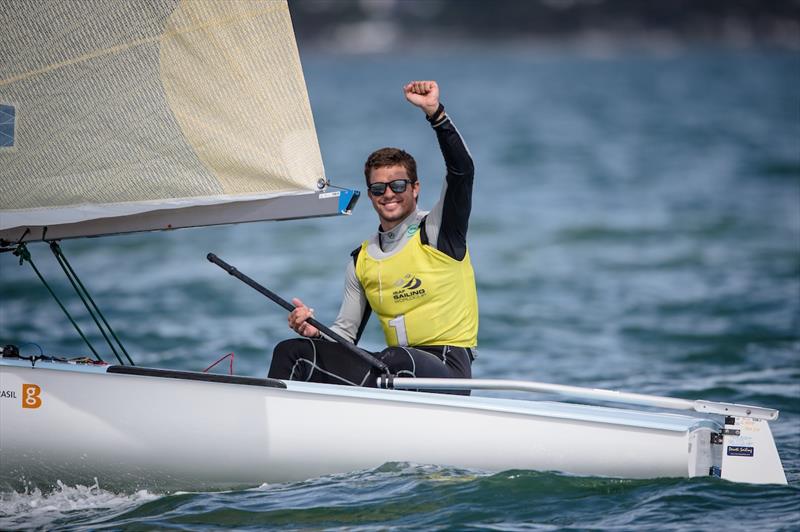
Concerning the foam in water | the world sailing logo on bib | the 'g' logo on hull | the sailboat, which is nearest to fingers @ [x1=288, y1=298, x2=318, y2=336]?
the sailboat

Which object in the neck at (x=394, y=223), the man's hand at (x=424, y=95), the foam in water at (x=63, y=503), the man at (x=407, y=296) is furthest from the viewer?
the neck at (x=394, y=223)

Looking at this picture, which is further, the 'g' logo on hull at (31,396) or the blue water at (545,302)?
the 'g' logo on hull at (31,396)

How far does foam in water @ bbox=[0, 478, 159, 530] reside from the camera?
4258 mm

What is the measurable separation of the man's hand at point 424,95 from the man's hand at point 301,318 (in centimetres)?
86

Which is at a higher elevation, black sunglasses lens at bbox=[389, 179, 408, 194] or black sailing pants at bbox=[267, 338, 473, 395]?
black sunglasses lens at bbox=[389, 179, 408, 194]

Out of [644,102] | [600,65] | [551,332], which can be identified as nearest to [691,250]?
[551,332]

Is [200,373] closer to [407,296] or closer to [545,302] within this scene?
[407,296]

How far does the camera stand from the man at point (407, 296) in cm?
436

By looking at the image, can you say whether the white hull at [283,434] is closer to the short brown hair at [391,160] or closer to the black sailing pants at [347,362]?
the black sailing pants at [347,362]

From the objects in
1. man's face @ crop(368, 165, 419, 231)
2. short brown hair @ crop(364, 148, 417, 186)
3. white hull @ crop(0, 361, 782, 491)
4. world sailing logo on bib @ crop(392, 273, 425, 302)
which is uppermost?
short brown hair @ crop(364, 148, 417, 186)

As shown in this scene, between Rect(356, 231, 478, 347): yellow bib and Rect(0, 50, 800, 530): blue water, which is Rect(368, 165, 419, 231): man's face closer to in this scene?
Rect(356, 231, 478, 347): yellow bib

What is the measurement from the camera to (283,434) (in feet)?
13.9

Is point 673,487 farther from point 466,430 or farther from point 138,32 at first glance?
point 138,32

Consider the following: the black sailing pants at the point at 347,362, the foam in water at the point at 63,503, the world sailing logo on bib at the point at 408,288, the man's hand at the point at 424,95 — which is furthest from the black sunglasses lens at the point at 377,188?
the foam in water at the point at 63,503
